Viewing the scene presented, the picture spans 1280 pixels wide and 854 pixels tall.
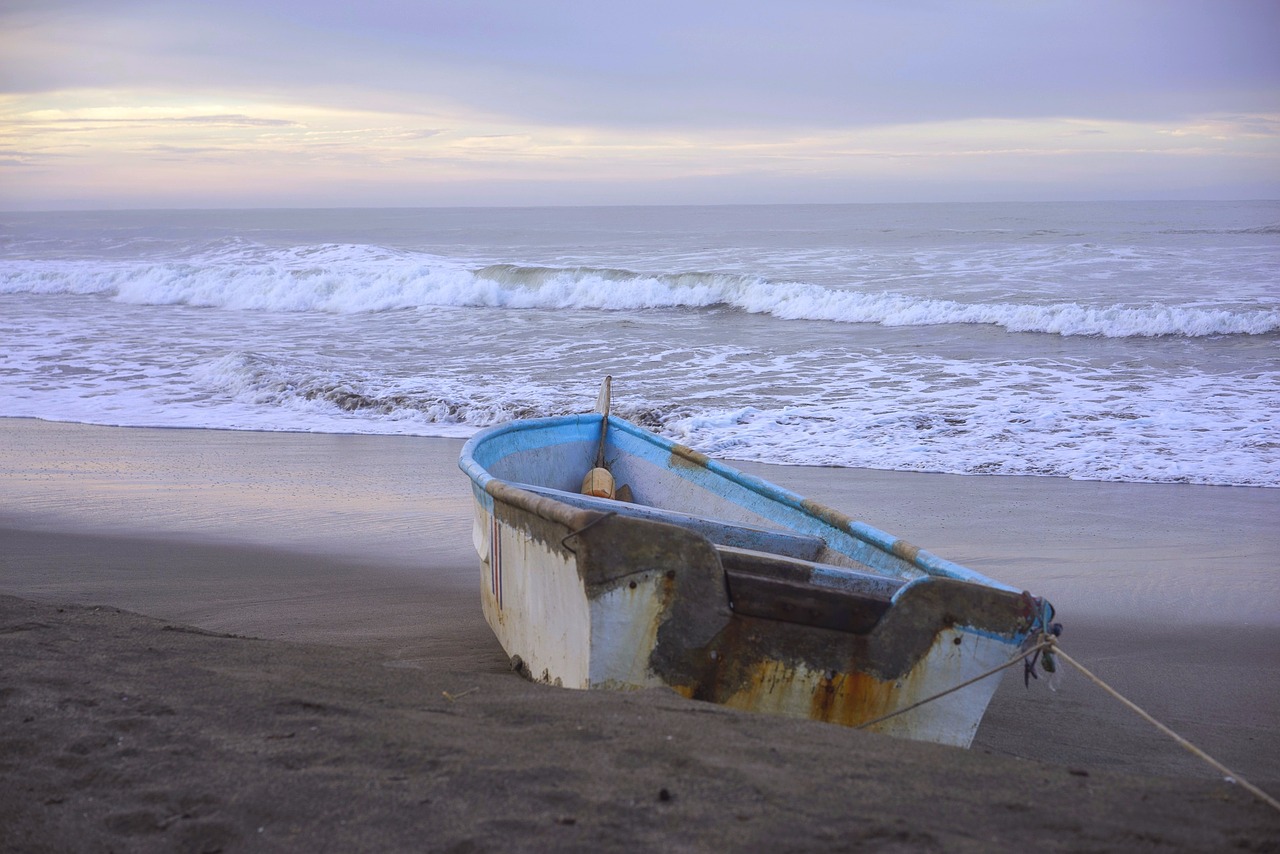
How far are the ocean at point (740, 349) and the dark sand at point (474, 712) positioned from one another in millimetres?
2275

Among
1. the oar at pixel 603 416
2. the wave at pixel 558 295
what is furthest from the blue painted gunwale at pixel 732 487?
the wave at pixel 558 295

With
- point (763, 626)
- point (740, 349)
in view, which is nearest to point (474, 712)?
point (763, 626)

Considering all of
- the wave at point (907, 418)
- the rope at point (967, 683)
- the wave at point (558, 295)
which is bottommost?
the wave at point (907, 418)

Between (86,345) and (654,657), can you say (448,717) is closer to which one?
(654,657)

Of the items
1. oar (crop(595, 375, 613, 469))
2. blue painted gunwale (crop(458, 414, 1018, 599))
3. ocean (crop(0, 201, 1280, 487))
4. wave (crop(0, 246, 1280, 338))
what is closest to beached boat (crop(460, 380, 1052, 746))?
blue painted gunwale (crop(458, 414, 1018, 599))

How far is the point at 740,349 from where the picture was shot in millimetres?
15156

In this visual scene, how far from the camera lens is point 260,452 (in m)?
8.39

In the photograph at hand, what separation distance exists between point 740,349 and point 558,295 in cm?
929

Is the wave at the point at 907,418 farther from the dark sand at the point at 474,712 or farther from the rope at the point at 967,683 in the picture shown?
the rope at the point at 967,683

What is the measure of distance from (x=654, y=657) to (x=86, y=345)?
14833mm

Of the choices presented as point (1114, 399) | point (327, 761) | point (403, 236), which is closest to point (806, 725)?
point (327, 761)

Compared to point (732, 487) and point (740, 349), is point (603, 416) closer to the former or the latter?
point (732, 487)

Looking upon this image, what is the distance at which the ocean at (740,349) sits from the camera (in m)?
9.02

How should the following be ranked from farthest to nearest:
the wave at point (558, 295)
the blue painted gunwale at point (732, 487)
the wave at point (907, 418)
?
the wave at point (558, 295)
the wave at point (907, 418)
the blue painted gunwale at point (732, 487)
